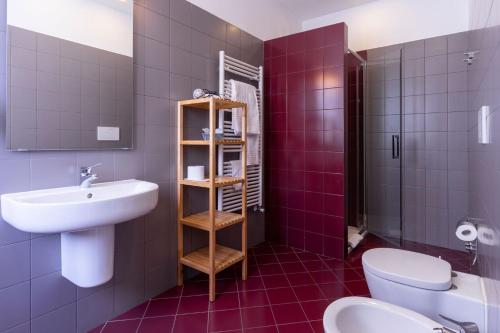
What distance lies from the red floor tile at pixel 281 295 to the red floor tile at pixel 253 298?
0.14 feet

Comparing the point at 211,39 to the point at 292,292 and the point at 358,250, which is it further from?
the point at 358,250

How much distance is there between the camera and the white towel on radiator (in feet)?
7.59

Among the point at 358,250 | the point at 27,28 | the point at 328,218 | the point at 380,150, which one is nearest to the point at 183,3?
the point at 27,28

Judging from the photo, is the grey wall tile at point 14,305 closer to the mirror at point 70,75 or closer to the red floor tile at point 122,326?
the red floor tile at point 122,326

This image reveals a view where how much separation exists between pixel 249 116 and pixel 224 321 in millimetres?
1597

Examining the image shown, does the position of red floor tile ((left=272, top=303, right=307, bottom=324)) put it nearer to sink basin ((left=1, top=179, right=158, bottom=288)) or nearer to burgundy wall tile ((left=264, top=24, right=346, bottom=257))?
burgundy wall tile ((left=264, top=24, right=346, bottom=257))

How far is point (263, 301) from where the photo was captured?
186 centimetres

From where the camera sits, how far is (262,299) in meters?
1.88

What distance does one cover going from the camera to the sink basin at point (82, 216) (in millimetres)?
1074

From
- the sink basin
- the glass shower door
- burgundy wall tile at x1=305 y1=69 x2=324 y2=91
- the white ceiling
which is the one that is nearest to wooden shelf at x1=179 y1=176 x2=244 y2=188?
the sink basin

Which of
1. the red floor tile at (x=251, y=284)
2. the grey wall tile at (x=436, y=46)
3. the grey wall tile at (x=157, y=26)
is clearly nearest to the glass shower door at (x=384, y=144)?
the grey wall tile at (x=436, y=46)

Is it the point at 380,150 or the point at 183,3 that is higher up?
the point at 183,3

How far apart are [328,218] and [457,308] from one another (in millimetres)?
1359

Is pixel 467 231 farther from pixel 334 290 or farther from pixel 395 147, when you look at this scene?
pixel 395 147
